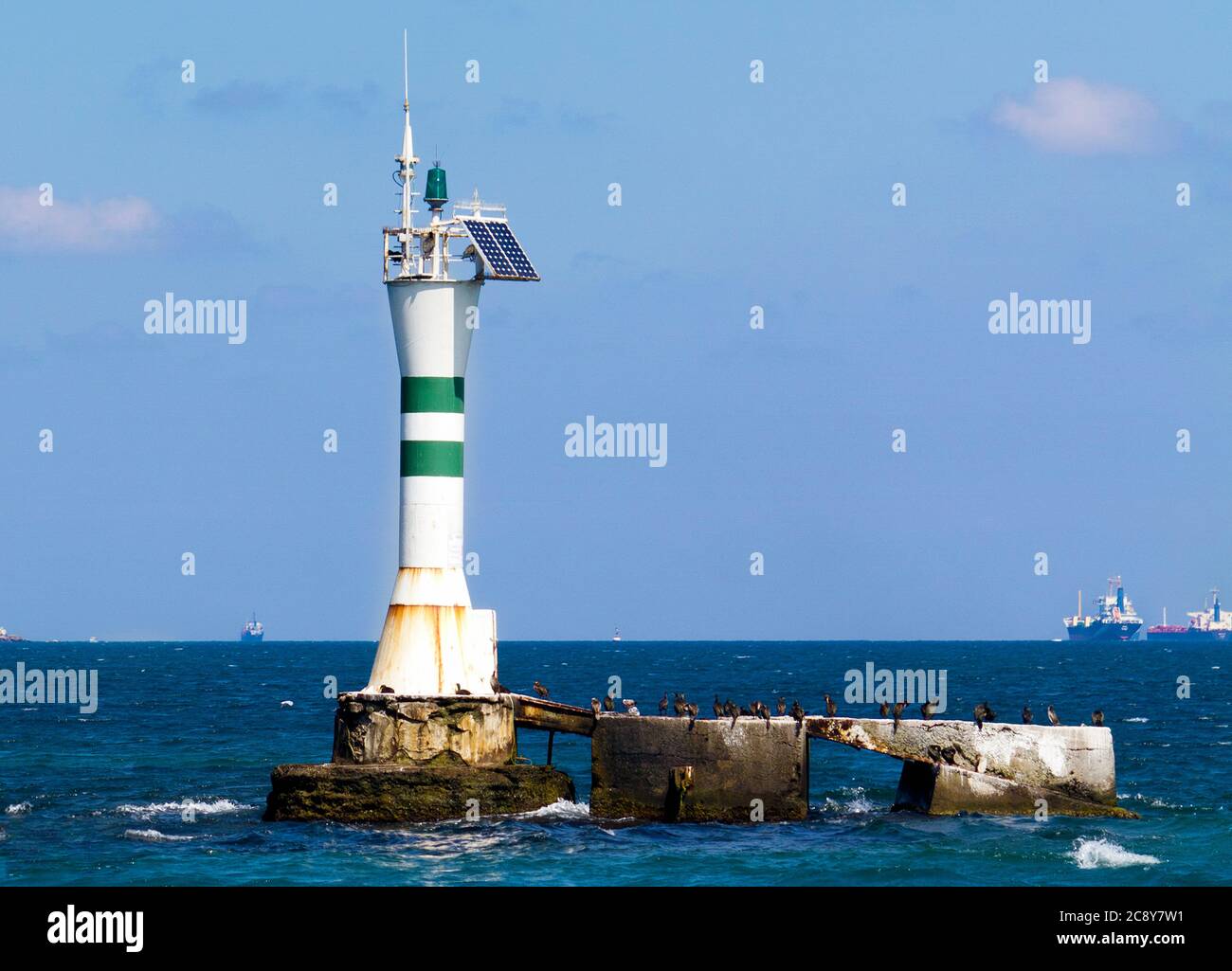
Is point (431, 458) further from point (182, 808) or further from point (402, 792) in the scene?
point (182, 808)

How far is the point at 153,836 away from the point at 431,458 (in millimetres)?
9656

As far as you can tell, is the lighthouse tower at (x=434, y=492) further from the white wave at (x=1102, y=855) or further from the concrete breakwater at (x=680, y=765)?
the white wave at (x=1102, y=855)

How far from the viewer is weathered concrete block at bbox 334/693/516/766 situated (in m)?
37.4

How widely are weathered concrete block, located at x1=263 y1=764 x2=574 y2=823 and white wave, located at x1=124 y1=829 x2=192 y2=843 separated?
218cm

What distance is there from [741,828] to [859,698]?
252 feet

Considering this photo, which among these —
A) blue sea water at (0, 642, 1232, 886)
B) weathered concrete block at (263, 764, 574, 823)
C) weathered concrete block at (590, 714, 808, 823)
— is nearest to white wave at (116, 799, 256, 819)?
blue sea water at (0, 642, 1232, 886)

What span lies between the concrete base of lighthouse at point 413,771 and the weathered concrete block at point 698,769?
154 centimetres

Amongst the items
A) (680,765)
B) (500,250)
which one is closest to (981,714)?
(680,765)

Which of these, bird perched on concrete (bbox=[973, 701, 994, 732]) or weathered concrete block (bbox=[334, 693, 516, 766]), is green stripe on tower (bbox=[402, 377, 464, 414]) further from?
bird perched on concrete (bbox=[973, 701, 994, 732])

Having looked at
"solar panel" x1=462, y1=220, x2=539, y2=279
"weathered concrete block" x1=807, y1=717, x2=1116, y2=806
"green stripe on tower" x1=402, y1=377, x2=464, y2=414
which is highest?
"solar panel" x1=462, y1=220, x2=539, y2=279

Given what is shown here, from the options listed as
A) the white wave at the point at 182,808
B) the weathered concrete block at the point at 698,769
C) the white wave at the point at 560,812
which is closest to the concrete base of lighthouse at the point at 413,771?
the white wave at the point at 560,812

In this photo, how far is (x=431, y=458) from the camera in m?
38.0
